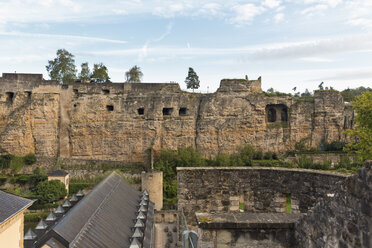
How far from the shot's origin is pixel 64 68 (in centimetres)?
3762

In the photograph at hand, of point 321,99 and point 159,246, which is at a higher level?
point 321,99

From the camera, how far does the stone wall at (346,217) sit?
3.11 meters

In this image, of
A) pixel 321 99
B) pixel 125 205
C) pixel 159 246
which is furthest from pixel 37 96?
pixel 321 99

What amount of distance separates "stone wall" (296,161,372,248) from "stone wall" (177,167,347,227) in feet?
8.54

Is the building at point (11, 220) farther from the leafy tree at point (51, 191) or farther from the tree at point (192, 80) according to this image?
the tree at point (192, 80)

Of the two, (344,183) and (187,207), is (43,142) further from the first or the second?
(344,183)

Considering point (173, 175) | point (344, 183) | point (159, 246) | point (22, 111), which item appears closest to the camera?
point (344, 183)

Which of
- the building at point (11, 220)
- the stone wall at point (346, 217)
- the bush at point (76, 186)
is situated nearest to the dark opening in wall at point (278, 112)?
the bush at point (76, 186)

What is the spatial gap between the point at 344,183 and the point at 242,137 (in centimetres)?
3058

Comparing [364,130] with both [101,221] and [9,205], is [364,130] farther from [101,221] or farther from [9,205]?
[9,205]

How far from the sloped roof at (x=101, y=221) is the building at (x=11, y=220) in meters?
1.80

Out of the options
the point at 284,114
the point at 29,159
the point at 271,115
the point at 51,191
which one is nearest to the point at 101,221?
the point at 51,191

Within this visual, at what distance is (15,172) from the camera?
3061 centimetres

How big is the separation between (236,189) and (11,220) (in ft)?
19.4
